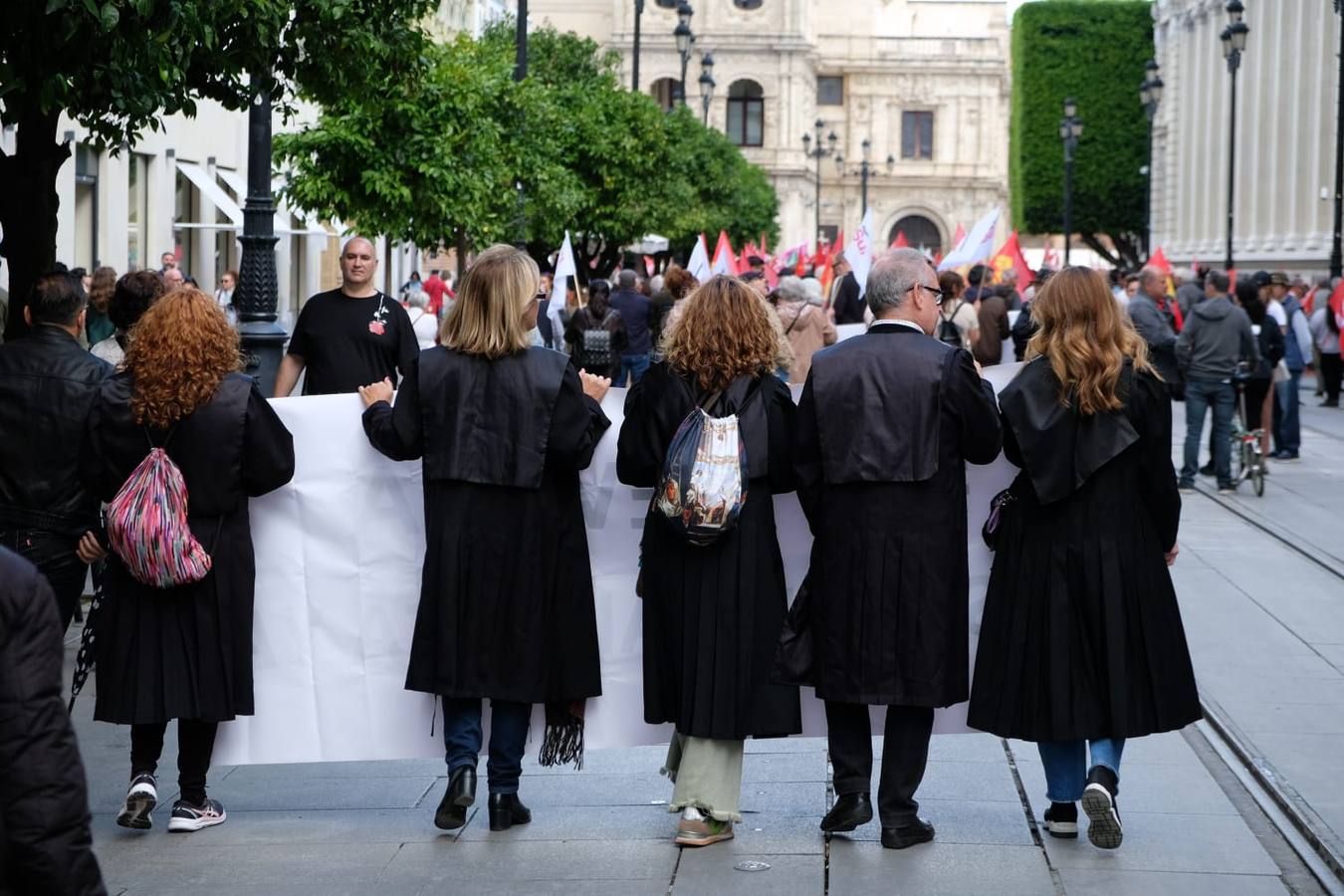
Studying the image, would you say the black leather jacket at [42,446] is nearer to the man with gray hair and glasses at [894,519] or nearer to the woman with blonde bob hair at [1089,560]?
the man with gray hair and glasses at [894,519]

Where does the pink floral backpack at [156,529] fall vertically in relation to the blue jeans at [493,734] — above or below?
above

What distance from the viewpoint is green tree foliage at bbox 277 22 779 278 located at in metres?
24.1

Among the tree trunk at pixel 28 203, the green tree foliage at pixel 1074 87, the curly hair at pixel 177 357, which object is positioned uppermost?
the green tree foliage at pixel 1074 87

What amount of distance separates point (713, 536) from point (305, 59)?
6303mm

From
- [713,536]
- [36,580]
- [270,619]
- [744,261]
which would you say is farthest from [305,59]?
[744,261]

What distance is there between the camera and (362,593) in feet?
22.7

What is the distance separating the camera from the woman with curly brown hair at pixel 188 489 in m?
6.49

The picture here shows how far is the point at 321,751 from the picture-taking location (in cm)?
689

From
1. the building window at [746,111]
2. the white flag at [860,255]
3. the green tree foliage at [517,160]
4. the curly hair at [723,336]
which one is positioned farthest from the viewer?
the building window at [746,111]

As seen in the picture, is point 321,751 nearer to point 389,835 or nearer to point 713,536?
point 389,835

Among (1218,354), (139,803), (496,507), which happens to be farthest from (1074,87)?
(139,803)

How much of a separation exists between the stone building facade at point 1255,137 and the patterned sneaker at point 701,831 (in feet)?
137

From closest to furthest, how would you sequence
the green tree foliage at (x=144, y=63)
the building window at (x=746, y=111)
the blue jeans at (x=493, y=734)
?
the blue jeans at (x=493, y=734)
the green tree foliage at (x=144, y=63)
the building window at (x=746, y=111)

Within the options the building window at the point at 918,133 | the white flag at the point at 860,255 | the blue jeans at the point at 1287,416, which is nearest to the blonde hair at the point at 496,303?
the blue jeans at the point at 1287,416
